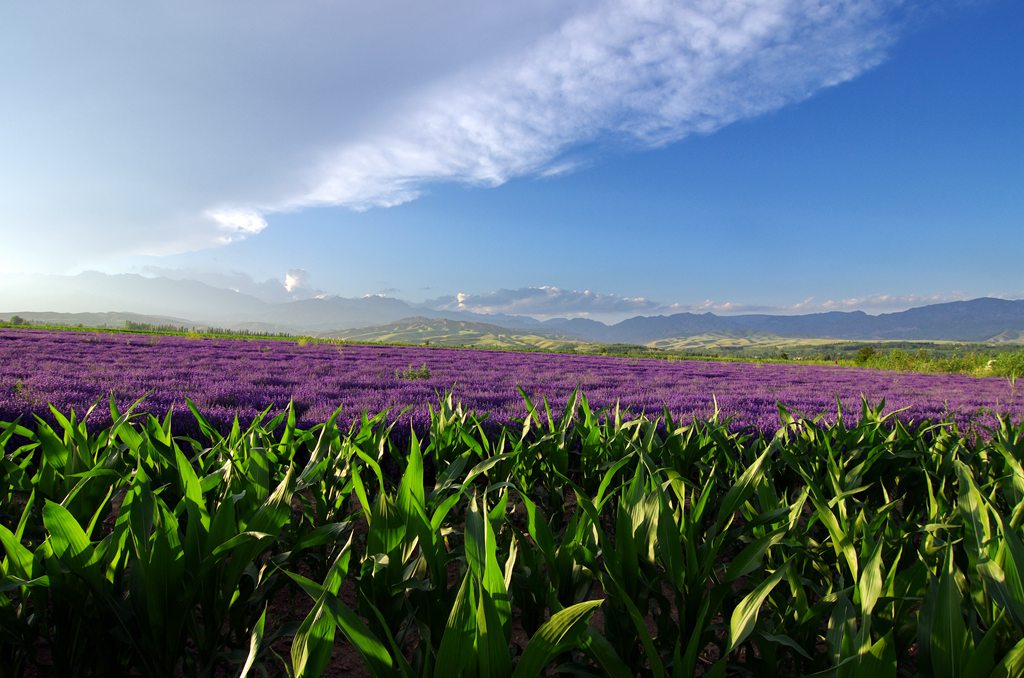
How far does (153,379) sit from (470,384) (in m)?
5.66

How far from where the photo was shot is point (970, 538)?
1864 millimetres

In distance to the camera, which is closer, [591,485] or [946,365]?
[591,485]

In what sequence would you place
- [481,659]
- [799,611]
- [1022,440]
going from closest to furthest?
[481,659] < [799,611] < [1022,440]

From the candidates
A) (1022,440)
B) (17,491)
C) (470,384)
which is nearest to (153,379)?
(470,384)

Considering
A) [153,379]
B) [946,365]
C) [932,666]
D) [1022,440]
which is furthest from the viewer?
[946,365]

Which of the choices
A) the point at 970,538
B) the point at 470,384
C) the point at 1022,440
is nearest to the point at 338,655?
the point at 970,538

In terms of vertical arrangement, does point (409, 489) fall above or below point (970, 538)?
above

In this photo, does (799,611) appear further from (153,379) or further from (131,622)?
(153,379)

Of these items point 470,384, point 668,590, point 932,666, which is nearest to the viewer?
point 932,666

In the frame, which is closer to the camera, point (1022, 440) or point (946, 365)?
point (1022, 440)

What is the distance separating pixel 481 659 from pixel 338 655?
4.38ft

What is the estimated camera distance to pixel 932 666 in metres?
1.36

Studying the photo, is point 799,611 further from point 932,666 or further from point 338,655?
point 338,655

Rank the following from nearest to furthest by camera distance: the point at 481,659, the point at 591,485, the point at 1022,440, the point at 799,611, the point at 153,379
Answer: the point at 481,659 < the point at 799,611 < the point at 591,485 < the point at 1022,440 < the point at 153,379
